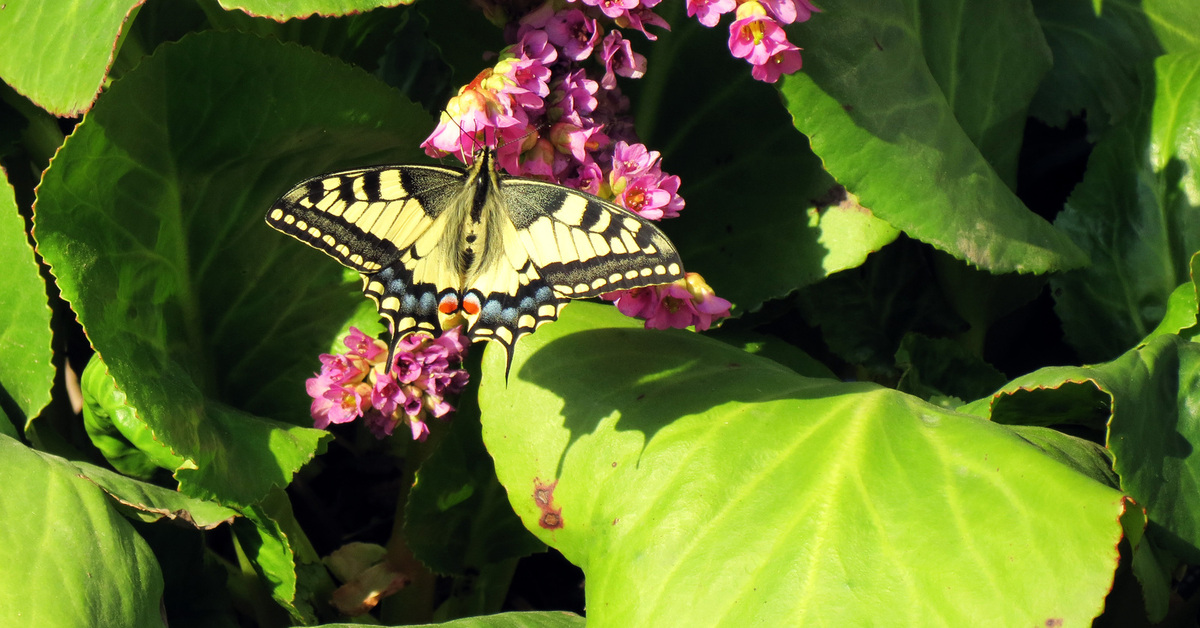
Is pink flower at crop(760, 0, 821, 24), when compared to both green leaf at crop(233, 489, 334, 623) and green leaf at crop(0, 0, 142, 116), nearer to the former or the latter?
green leaf at crop(0, 0, 142, 116)

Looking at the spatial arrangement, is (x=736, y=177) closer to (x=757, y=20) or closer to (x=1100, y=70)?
(x=757, y=20)

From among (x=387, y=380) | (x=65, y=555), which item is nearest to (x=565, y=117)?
(x=387, y=380)

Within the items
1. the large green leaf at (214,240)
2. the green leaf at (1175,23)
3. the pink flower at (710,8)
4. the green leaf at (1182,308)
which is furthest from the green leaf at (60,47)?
the green leaf at (1175,23)

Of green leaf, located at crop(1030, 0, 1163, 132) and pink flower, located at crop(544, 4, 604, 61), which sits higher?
pink flower, located at crop(544, 4, 604, 61)

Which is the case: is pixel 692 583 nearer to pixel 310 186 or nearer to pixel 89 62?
pixel 310 186

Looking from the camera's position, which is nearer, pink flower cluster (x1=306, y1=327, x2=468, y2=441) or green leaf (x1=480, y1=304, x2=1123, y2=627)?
green leaf (x1=480, y1=304, x2=1123, y2=627)

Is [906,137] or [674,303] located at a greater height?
[906,137]

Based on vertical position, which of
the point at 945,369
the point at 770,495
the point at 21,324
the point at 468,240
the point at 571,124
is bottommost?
the point at 945,369

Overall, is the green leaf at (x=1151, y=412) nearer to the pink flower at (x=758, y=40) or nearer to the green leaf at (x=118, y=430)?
the pink flower at (x=758, y=40)

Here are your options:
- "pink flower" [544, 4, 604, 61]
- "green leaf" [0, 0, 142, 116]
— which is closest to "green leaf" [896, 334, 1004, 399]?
"pink flower" [544, 4, 604, 61]
